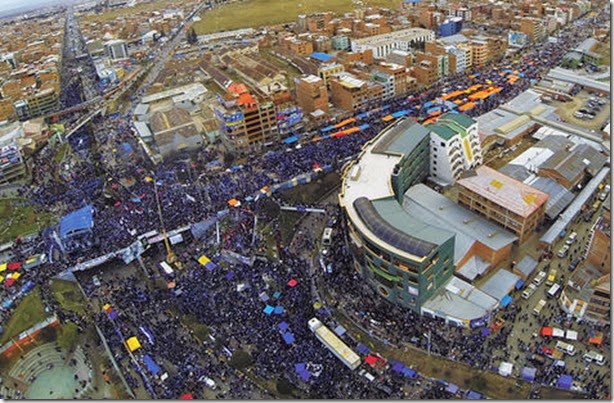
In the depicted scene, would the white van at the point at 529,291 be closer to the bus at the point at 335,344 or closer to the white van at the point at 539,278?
the white van at the point at 539,278

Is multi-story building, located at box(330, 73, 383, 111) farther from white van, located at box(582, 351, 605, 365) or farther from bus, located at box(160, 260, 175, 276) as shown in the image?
white van, located at box(582, 351, 605, 365)

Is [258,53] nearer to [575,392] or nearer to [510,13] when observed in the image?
[510,13]

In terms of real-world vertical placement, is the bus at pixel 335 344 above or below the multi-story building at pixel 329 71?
below

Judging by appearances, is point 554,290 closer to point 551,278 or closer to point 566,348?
point 551,278

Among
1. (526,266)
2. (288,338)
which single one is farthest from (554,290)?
(288,338)

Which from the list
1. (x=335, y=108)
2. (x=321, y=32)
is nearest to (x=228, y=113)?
(x=335, y=108)

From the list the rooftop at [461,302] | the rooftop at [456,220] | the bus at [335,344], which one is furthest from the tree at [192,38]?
the rooftop at [461,302]
